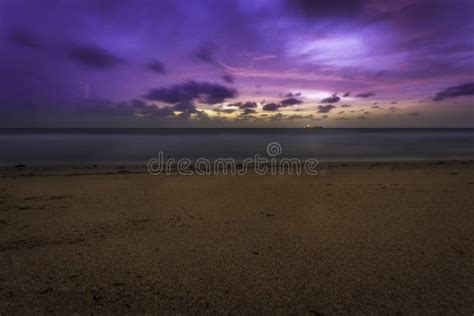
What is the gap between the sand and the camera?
2.88 meters

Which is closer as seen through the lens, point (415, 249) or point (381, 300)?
point (381, 300)

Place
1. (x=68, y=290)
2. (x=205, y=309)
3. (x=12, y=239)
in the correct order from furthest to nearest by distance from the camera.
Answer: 1. (x=12, y=239)
2. (x=68, y=290)
3. (x=205, y=309)

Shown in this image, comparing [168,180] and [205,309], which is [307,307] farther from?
[168,180]

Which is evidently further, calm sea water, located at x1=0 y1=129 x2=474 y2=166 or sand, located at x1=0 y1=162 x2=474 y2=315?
calm sea water, located at x1=0 y1=129 x2=474 y2=166

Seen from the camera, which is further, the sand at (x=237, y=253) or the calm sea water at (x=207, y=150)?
the calm sea water at (x=207, y=150)

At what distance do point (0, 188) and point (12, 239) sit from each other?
549 cm

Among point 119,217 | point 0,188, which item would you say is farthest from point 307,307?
point 0,188

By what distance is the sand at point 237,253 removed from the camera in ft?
9.43

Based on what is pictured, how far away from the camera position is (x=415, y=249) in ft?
13.2

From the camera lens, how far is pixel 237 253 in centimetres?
395

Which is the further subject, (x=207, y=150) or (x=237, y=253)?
(x=207, y=150)

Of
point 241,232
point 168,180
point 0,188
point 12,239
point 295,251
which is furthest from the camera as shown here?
point 168,180

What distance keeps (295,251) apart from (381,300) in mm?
1333

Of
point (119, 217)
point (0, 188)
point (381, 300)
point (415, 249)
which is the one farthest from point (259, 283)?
point (0, 188)
